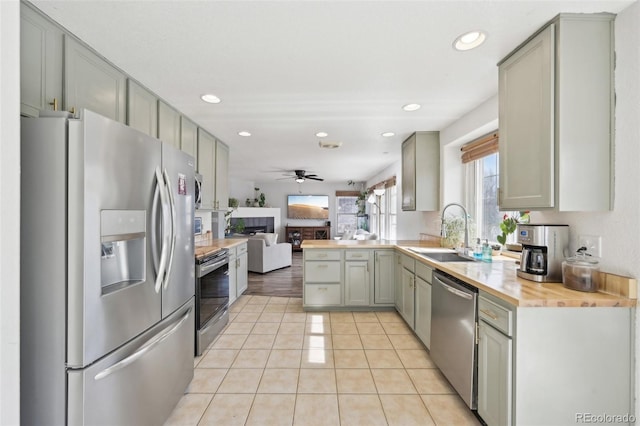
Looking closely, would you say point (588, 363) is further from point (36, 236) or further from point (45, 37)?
point (45, 37)

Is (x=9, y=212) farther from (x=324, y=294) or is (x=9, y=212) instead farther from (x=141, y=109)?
(x=324, y=294)

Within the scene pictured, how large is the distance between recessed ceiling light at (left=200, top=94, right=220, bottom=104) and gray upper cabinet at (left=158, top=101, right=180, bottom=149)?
390 mm

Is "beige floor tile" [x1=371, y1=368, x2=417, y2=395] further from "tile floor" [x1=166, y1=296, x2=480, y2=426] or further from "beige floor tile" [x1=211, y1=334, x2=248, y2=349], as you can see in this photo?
"beige floor tile" [x1=211, y1=334, x2=248, y2=349]

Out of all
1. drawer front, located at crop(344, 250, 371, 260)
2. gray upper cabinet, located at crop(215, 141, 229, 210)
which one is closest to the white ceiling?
gray upper cabinet, located at crop(215, 141, 229, 210)

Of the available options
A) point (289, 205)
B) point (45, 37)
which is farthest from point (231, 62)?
point (289, 205)

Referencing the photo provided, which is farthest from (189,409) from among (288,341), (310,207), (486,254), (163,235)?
(310,207)

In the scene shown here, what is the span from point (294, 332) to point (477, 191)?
2552mm

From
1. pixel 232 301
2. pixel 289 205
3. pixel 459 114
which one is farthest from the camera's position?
pixel 289 205

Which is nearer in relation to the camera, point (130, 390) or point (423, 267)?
point (130, 390)

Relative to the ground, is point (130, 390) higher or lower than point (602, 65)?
lower

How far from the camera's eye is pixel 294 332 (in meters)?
2.88

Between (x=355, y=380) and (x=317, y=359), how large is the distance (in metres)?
0.41

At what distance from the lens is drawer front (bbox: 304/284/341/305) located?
11.3 feet

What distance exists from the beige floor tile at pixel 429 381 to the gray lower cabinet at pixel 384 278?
1.24m
